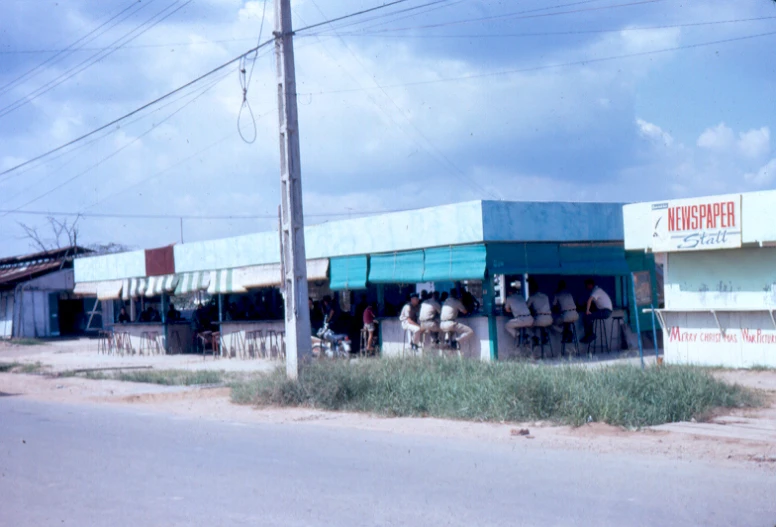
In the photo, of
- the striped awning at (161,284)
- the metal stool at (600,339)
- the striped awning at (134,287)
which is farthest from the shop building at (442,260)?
the striped awning at (134,287)

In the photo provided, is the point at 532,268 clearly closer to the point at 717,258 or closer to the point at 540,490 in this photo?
the point at 717,258

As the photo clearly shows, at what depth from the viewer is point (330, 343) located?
74.6 ft

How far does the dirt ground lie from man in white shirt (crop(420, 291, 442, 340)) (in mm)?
5011

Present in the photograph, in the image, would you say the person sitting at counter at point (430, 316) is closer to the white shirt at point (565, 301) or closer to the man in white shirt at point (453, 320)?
the man in white shirt at point (453, 320)

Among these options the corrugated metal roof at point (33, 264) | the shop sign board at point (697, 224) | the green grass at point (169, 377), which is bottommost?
the green grass at point (169, 377)

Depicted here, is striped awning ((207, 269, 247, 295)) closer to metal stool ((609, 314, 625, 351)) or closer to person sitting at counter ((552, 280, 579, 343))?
person sitting at counter ((552, 280, 579, 343))

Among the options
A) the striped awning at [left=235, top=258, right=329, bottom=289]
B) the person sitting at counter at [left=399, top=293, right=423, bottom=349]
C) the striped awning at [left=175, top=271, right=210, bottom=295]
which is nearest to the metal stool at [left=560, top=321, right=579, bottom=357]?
the person sitting at counter at [left=399, top=293, right=423, bottom=349]

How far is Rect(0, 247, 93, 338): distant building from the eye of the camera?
1766 inches

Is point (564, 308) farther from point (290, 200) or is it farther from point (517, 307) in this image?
point (290, 200)

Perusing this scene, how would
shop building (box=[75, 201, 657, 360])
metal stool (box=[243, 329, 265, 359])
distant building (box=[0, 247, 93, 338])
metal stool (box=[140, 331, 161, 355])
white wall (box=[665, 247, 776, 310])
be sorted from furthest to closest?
distant building (box=[0, 247, 93, 338])
metal stool (box=[140, 331, 161, 355])
metal stool (box=[243, 329, 265, 359])
shop building (box=[75, 201, 657, 360])
white wall (box=[665, 247, 776, 310])

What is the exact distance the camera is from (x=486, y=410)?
12586 mm

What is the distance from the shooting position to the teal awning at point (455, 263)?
18797 mm

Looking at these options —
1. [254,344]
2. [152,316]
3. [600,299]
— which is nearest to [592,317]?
[600,299]

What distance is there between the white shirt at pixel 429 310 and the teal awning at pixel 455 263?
599mm
